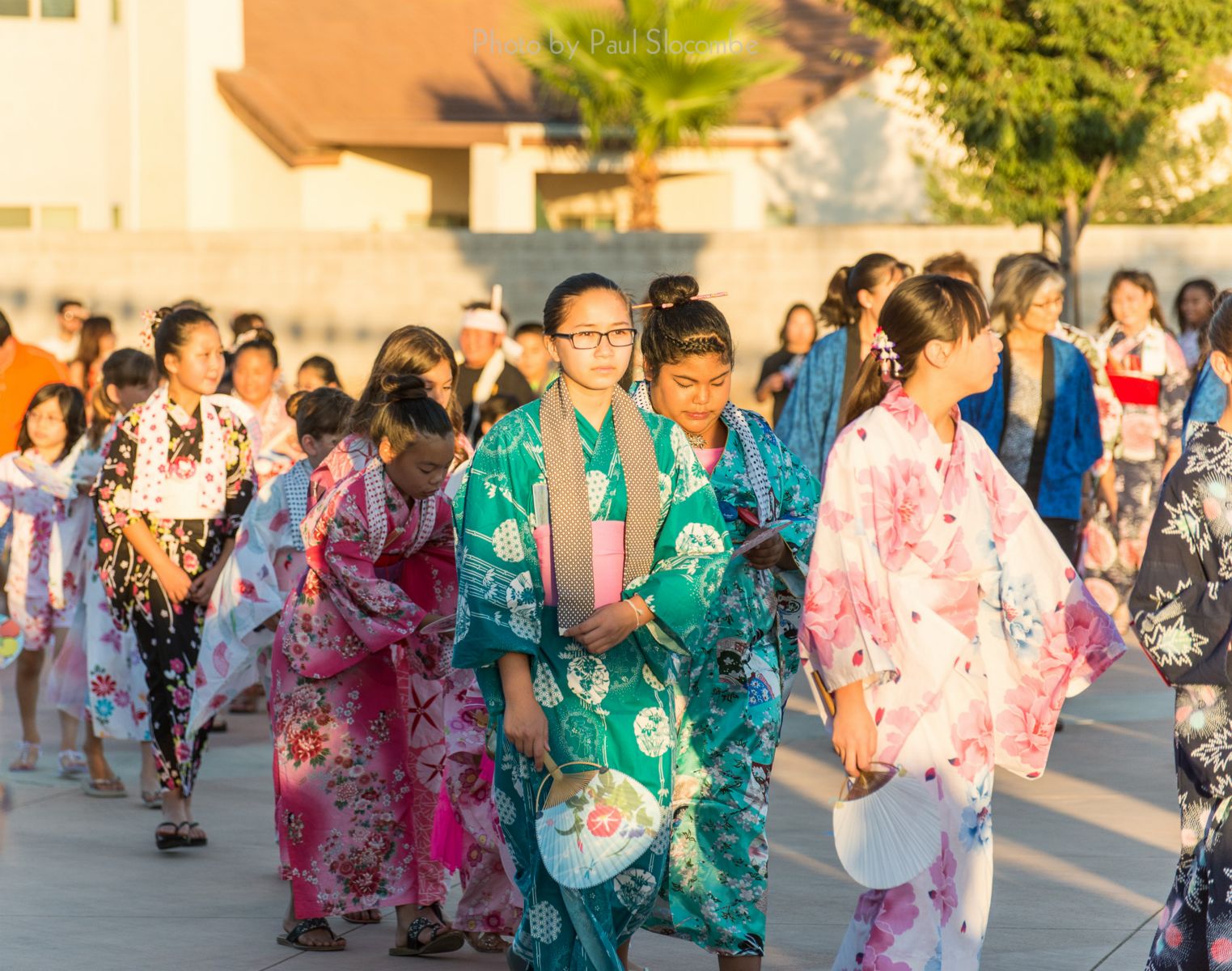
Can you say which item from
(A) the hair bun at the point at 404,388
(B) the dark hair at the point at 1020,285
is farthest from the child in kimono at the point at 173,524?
(B) the dark hair at the point at 1020,285

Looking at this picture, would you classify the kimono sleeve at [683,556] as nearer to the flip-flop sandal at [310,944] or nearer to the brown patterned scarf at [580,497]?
the brown patterned scarf at [580,497]

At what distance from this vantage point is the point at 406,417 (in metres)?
5.34

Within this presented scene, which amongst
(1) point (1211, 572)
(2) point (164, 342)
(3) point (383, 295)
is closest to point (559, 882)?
(1) point (1211, 572)

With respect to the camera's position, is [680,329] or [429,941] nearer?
[680,329]

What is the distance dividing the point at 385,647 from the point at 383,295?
1421 centimetres

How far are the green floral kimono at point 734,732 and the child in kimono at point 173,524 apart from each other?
8.26ft

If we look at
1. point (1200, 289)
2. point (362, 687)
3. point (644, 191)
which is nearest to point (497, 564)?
point (362, 687)

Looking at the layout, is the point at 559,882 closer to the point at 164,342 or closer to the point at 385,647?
the point at 385,647

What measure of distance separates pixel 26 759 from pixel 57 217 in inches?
698

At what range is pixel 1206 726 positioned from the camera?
4.14 meters

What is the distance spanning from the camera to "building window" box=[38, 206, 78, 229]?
24297mm

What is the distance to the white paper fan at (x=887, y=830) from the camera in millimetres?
4066

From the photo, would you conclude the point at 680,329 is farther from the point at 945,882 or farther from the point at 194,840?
the point at 194,840

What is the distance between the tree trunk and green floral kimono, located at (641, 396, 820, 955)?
19.6m
